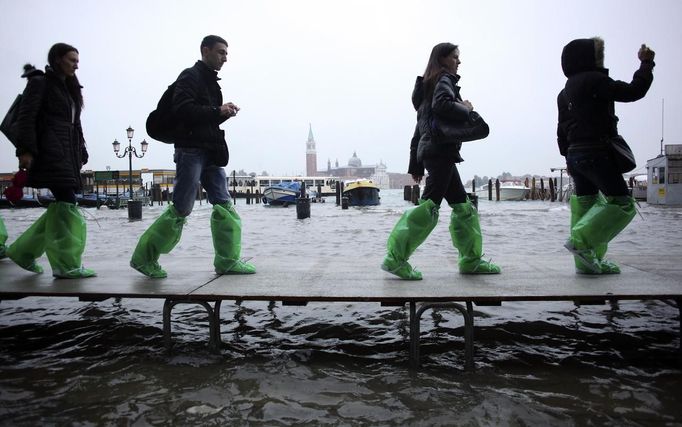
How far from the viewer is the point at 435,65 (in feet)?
12.3

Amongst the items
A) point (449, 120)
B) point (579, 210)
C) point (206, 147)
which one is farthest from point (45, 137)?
point (579, 210)

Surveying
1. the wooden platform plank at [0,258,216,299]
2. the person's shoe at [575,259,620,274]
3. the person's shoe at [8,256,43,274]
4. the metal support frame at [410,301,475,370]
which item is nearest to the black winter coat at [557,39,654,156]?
the person's shoe at [575,259,620,274]

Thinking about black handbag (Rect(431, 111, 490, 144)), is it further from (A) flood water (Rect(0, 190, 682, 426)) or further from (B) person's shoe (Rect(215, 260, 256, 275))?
(B) person's shoe (Rect(215, 260, 256, 275))

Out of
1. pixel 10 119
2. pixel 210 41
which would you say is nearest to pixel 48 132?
pixel 10 119

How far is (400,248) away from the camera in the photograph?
11.9 ft

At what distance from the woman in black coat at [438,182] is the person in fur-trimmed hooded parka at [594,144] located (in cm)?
70

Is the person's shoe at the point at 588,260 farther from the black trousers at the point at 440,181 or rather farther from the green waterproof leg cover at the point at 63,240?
the green waterproof leg cover at the point at 63,240

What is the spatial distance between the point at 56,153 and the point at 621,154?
4.11 m

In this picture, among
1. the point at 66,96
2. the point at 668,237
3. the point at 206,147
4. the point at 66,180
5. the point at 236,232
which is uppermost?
the point at 66,96

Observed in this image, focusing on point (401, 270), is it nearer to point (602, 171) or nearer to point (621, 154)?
point (602, 171)

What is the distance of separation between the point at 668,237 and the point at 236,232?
10.2m

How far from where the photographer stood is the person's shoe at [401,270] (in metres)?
3.61

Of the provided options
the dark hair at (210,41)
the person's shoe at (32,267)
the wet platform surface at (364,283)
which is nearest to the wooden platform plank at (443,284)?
the wet platform surface at (364,283)

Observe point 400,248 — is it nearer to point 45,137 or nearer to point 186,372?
point 186,372
